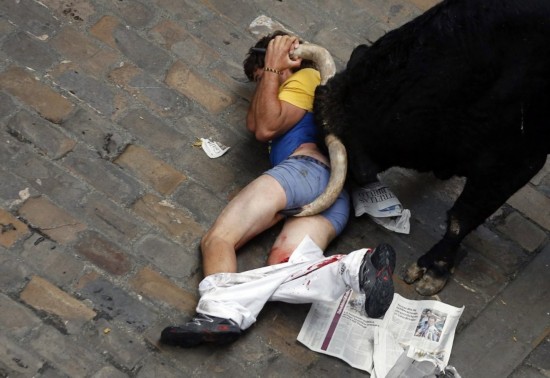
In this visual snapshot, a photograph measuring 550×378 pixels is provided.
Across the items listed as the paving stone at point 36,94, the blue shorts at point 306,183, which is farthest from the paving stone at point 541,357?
the paving stone at point 36,94

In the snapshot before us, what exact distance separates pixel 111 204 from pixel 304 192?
2.80 ft

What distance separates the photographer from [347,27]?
205 inches

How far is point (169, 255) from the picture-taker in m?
4.03

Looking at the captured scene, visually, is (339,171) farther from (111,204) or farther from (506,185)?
(111,204)

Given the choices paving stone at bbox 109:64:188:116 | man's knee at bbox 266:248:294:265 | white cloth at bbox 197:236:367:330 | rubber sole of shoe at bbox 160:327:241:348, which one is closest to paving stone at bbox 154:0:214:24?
paving stone at bbox 109:64:188:116

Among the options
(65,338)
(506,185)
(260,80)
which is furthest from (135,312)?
(506,185)

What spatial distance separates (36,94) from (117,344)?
1.42 meters

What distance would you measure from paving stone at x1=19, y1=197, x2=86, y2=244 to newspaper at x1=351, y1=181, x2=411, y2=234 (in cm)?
127

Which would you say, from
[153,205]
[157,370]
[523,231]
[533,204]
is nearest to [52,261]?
[153,205]

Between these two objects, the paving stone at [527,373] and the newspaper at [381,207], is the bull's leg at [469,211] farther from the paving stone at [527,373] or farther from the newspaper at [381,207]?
the paving stone at [527,373]

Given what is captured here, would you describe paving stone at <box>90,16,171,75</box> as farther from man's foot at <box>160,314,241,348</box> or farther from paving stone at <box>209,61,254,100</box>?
man's foot at <box>160,314,241,348</box>

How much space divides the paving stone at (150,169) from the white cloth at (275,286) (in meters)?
0.63

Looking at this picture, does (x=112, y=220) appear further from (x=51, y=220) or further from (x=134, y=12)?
(x=134, y=12)

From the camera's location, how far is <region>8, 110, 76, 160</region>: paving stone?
4262 millimetres
